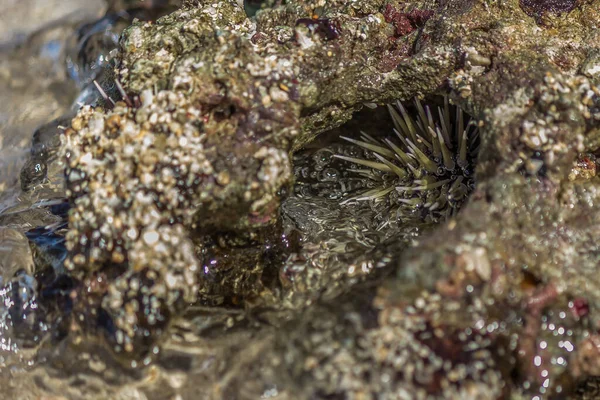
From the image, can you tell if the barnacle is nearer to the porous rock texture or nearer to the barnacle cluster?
the porous rock texture

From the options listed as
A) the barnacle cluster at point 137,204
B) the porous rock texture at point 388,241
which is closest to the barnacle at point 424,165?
the porous rock texture at point 388,241

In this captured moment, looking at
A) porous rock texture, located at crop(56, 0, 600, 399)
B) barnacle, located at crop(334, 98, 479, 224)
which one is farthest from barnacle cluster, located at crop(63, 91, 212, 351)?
barnacle, located at crop(334, 98, 479, 224)

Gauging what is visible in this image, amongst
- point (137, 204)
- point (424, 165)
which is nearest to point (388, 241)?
Answer: point (424, 165)

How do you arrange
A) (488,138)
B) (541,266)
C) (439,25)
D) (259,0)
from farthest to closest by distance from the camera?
(259,0), (439,25), (488,138), (541,266)

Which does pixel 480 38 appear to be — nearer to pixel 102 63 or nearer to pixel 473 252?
pixel 473 252

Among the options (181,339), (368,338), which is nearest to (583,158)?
(368,338)

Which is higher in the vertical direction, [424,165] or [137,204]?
[137,204]

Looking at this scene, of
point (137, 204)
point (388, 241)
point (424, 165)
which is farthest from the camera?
point (424, 165)

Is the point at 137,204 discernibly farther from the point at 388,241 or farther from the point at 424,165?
the point at 424,165

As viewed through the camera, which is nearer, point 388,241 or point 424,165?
point 388,241
